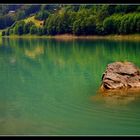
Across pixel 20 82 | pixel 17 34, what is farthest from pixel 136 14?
pixel 20 82

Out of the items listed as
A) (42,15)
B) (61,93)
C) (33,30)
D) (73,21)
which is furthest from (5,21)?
(61,93)

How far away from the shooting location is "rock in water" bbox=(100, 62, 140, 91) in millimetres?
7465

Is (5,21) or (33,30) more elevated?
(5,21)

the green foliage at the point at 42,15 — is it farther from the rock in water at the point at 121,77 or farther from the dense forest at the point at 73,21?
the rock in water at the point at 121,77

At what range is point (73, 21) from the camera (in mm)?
7547

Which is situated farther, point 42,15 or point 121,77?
point 121,77

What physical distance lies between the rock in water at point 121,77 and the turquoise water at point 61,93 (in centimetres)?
35

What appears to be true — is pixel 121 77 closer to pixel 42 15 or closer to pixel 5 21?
pixel 42 15

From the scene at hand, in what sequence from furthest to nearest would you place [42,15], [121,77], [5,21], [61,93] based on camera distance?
[121,77]
[61,93]
[42,15]
[5,21]

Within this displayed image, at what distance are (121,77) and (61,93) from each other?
4.68 feet

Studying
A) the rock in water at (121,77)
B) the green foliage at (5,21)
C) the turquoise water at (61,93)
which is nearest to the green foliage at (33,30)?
the turquoise water at (61,93)

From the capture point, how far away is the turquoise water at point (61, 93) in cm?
540

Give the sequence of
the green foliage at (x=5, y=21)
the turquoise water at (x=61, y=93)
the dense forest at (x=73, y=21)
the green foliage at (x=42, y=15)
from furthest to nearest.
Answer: the green foliage at (x=42, y=15), the dense forest at (x=73, y=21), the green foliage at (x=5, y=21), the turquoise water at (x=61, y=93)

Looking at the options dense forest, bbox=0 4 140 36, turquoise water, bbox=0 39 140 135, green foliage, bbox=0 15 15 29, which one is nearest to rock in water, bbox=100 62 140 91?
turquoise water, bbox=0 39 140 135
